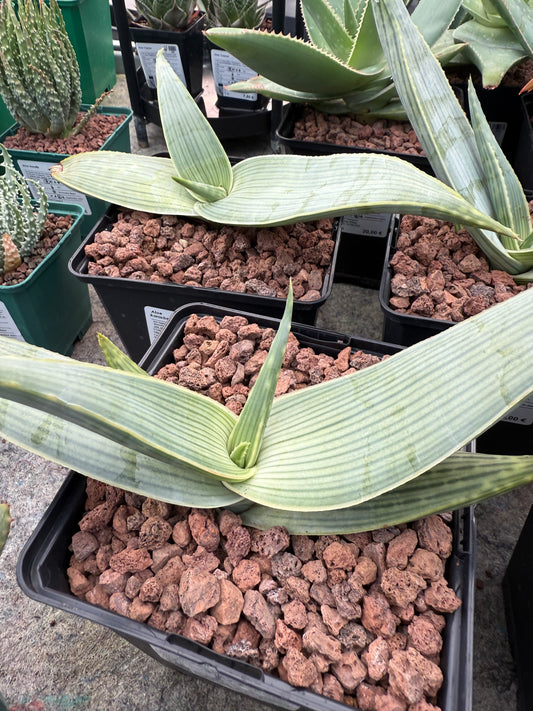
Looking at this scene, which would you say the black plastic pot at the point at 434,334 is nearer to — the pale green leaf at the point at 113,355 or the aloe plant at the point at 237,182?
the aloe plant at the point at 237,182

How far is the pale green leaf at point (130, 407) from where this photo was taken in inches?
15.6

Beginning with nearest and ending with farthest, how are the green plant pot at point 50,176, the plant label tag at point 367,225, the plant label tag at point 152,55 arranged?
the plant label tag at point 367,225
the green plant pot at point 50,176
the plant label tag at point 152,55

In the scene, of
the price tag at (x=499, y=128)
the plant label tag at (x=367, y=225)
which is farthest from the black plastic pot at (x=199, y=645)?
the price tag at (x=499, y=128)

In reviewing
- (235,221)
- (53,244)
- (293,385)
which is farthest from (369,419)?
(53,244)

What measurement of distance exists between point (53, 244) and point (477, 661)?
108cm

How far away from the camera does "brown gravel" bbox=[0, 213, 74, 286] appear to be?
1058mm

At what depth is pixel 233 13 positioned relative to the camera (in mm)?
1550

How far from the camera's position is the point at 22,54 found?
1.21 metres

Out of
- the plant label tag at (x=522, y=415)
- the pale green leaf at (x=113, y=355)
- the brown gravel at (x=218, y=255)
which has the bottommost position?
the plant label tag at (x=522, y=415)

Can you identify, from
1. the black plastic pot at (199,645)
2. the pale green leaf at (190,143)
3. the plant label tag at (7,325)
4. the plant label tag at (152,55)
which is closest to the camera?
the black plastic pot at (199,645)

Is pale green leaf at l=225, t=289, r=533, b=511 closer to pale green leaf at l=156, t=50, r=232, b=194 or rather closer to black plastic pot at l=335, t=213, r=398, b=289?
pale green leaf at l=156, t=50, r=232, b=194

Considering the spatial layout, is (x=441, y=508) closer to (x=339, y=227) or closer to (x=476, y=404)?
(x=476, y=404)

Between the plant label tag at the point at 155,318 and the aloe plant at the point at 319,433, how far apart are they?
1.16 feet

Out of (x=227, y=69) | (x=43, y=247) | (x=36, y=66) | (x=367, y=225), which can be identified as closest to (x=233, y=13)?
(x=227, y=69)
